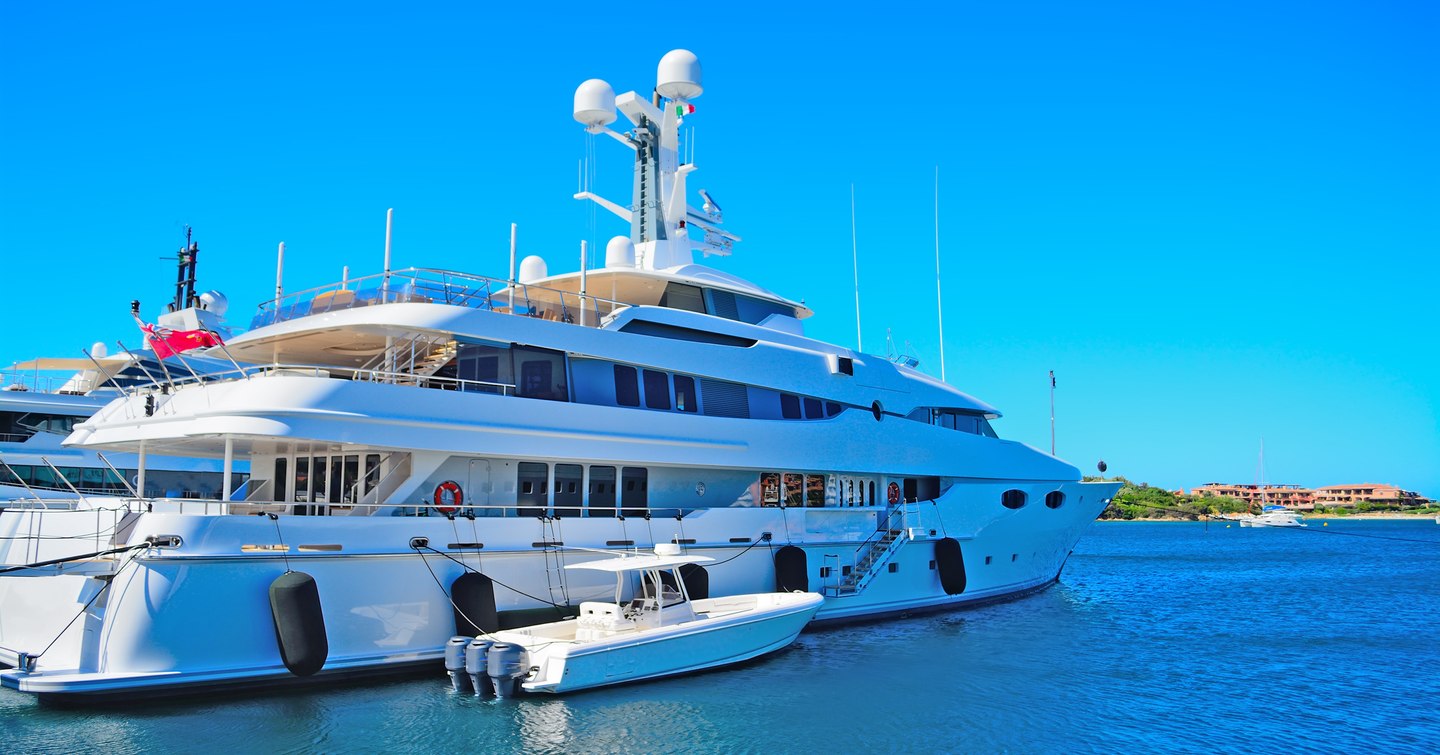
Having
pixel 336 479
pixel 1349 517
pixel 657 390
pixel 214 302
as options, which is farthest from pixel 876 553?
pixel 1349 517

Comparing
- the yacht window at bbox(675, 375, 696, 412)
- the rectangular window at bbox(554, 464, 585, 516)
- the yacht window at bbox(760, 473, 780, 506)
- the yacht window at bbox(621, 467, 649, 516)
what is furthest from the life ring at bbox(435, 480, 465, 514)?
the yacht window at bbox(760, 473, 780, 506)

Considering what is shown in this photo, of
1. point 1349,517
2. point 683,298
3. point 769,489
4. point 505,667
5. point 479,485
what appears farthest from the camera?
point 1349,517

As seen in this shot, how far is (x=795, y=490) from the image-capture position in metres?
18.9

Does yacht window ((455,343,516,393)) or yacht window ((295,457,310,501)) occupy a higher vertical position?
yacht window ((455,343,516,393))

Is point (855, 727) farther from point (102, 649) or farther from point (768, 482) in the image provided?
point (102, 649)

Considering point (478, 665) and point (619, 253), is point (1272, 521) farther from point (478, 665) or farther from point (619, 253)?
point (478, 665)

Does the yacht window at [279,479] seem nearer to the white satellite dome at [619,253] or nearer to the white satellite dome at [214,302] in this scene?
the white satellite dome at [619,253]

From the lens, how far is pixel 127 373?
101ft

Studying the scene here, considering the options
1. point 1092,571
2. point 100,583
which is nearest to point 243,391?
point 100,583

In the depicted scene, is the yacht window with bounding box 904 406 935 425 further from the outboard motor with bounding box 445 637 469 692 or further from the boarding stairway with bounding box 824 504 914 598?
the outboard motor with bounding box 445 637 469 692

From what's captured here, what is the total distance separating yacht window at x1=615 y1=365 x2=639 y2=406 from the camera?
16.5 meters

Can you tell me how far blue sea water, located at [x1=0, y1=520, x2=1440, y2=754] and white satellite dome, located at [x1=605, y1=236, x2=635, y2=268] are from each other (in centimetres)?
747

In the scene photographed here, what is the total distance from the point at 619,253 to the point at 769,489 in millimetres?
5165

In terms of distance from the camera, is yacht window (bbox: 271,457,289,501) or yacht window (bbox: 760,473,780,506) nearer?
yacht window (bbox: 271,457,289,501)
